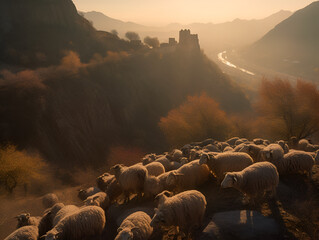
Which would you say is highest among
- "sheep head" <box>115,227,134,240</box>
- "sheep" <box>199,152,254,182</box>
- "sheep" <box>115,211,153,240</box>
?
"sheep" <box>199,152,254,182</box>

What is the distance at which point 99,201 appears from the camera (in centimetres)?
1091

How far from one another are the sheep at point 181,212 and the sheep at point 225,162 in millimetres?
3226

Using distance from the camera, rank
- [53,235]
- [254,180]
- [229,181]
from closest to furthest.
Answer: [53,235] → [229,181] → [254,180]

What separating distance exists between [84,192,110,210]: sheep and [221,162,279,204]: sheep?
Answer: 19.0ft

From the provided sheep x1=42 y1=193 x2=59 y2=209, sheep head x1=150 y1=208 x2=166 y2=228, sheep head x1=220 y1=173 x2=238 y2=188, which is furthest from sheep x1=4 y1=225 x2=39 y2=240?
sheep head x1=220 y1=173 x2=238 y2=188

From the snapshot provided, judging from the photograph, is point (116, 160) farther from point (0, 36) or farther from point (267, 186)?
point (0, 36)

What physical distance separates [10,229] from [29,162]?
13870 millimetres

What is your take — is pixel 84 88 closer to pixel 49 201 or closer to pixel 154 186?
pixel 49 201

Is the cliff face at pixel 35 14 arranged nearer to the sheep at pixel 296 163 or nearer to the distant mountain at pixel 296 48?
the sheep at pixel 296 163

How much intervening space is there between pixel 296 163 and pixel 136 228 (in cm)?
883

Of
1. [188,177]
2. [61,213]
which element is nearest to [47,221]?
[61,213]

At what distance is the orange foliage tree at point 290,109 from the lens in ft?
107

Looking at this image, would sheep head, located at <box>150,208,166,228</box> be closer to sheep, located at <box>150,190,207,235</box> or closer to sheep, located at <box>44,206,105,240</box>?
sheep, located at <box>150,190,207,235</box>

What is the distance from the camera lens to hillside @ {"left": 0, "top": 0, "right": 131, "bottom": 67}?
6119 centimetres
